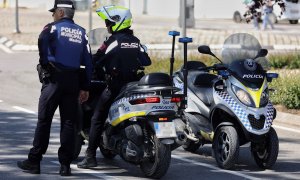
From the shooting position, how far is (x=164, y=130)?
9.31 m

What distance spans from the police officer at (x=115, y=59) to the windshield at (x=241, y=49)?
1.33 m

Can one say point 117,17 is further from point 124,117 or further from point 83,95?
point 124,117

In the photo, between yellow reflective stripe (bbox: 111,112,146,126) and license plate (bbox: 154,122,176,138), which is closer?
license plate (bbox: 154,122,176,138)

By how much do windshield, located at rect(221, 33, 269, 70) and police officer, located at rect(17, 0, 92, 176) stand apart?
2097 millimetres

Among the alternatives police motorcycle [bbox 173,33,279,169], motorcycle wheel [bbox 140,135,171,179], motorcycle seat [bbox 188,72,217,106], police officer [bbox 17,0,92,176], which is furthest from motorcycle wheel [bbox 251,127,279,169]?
police officer [bbox 17,0,92,176]

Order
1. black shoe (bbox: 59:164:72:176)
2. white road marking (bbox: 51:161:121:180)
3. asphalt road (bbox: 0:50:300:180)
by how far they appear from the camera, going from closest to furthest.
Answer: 1. black shoe (bbox: 59:164:72:176)
2. white road marking (bbox: 51:161:121:180)
3. asphalt road (bbox: 0:50:300:180)

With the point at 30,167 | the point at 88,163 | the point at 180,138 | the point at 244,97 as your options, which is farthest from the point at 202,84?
the point at 30,167

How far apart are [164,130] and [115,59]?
40.7 inches

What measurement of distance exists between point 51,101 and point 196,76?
2.21m

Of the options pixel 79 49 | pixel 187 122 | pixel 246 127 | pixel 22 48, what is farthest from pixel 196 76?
pixel 22 48

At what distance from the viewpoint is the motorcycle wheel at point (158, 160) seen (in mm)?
9312

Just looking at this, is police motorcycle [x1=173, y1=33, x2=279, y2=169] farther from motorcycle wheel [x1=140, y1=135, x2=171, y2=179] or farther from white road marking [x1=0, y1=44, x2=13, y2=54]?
white road marking [x1=0, y1=44, x2=13, y2=54]

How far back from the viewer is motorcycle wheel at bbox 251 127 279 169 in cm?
1020

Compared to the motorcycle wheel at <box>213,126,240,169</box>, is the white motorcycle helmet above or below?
above
